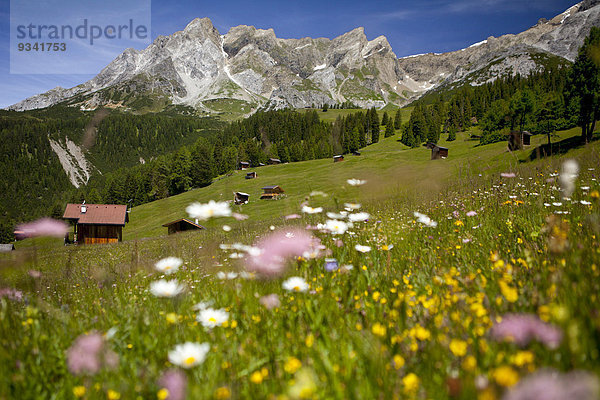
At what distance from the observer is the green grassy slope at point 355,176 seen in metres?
7.34

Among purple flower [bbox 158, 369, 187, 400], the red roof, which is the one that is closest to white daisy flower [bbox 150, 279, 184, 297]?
purple flower [bbox 158, 369, 187, 400]

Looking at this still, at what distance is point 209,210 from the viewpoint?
135 inches

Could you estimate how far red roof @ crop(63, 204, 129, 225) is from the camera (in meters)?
50.3

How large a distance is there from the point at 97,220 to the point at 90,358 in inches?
2330

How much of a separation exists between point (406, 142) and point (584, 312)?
12620 cm

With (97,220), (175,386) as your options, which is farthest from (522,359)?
(97,220)

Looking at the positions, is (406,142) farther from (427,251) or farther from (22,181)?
(22,181)

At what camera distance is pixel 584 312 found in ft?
4.91

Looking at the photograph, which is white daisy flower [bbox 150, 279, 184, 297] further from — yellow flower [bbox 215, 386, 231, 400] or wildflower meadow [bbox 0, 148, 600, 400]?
yellow flower [bbox 215, 386, 231, 400]

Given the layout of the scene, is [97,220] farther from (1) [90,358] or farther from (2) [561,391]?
(2) [561,391]

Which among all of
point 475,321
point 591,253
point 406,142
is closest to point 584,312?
point 475,321

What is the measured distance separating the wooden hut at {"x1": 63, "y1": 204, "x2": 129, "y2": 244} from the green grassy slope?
11.2ft

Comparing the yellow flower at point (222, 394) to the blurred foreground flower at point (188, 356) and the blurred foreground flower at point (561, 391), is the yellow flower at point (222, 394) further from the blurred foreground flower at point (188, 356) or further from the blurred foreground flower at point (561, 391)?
the blurred foreground flower at point (561, 391)

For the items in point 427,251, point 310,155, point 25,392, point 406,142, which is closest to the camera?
point 25,392
